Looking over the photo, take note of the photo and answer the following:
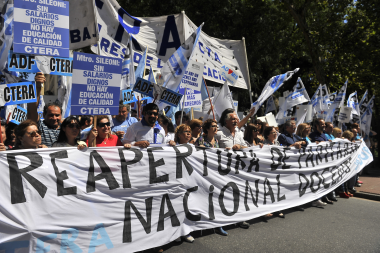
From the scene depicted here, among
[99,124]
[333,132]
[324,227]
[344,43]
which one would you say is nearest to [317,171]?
[324,227]

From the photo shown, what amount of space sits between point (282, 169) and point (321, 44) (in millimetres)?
11074

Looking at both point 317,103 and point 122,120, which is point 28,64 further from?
point 317,103

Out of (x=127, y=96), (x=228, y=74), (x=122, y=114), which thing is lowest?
(x=122, y=114)

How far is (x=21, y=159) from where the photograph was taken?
3012 millimetres

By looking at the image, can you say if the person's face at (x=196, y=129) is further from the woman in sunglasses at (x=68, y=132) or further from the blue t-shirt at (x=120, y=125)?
the woman in sunglasses at (x=68, y=132)

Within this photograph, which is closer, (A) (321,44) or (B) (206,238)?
(B) (206,238)

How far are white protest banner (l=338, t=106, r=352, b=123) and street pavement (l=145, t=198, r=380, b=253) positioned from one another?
153 inches

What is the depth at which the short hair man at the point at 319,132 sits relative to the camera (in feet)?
23.2

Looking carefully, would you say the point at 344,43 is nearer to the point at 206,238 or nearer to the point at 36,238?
the point at 206,238

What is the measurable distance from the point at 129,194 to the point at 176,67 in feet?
8.98

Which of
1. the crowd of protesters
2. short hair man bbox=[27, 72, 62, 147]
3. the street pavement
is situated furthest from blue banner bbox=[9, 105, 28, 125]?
the street pavement

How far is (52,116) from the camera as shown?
155 inches

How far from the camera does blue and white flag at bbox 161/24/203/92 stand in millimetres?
5648

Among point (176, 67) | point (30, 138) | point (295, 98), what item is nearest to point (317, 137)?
point (295, 98)
